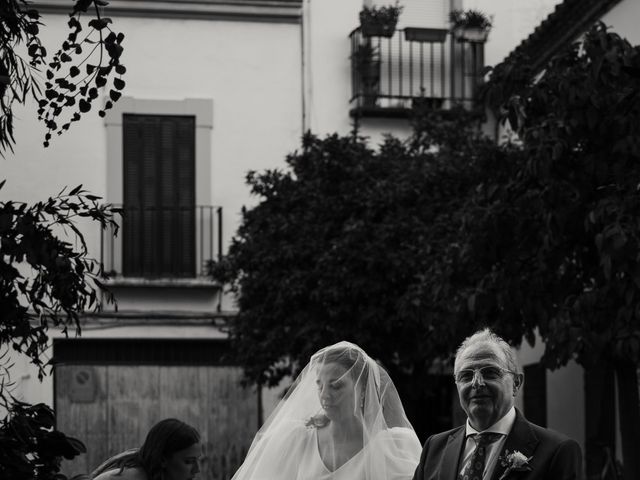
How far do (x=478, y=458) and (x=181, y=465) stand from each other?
1.60m

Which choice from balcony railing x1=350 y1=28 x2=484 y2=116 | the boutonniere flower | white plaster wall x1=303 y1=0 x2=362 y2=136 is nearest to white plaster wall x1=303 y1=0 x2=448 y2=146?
white plaster wall x1=303 y1=0 x2=362 y2=136

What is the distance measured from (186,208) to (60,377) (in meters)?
2.92

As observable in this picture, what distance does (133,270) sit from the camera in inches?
788

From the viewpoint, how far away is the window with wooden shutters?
20.0 metres

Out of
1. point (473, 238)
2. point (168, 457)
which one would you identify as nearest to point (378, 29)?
point (473, 238)

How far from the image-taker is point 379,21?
20.3m

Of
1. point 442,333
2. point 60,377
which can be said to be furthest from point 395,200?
point 60,377

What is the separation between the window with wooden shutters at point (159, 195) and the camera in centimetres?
2005

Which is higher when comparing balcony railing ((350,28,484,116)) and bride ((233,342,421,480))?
balcony railing ((350,28,484,116))

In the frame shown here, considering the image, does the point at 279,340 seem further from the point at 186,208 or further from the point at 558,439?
the point at 558,439

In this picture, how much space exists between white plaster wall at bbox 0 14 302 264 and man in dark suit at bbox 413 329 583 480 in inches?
562

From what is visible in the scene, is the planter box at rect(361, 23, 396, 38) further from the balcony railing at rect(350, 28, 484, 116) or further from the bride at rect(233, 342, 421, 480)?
the bride at rect(233, 342, 421, 480)

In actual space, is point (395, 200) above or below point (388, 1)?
below

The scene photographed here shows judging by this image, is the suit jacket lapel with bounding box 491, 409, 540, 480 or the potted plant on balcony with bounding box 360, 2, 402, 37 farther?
the potted plant on balcony with bounding box 360, 2, 402, 37
